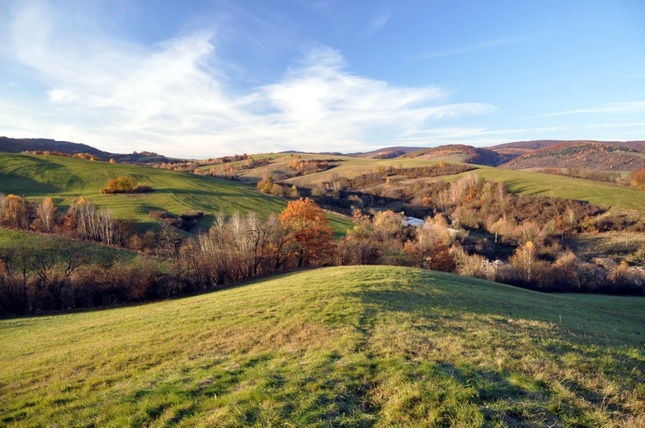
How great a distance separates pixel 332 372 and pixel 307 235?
38.1 metres

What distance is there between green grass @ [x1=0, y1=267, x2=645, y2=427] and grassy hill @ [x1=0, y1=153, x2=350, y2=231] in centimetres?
5497

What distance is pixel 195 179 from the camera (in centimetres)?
10225

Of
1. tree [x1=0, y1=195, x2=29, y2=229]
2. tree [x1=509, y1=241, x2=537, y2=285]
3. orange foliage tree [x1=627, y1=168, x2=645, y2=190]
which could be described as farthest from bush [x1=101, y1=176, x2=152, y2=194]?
orange foliage tree [x1=627, y1=168, x2=645, y2=190]

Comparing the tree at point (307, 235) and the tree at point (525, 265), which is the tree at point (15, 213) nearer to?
the tree at point (307, 235)

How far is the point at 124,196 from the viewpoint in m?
76.8

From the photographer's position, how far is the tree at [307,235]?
46469mm

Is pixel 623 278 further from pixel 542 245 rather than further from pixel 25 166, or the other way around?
pixel 25 166

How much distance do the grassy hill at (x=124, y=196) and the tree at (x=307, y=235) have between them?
2338 centimetres

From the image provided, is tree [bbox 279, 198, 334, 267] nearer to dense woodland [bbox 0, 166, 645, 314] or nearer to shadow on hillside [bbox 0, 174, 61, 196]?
dense woodland [bbox 0, 166, 645, 314]

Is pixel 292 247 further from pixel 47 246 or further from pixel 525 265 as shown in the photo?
pixel 525 265

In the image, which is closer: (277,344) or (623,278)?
(277,344)

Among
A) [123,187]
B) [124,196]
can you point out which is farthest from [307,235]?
[123,187]

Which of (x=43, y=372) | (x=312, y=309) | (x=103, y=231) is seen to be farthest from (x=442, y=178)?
(x=43, y=372)

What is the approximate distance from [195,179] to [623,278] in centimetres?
10175
